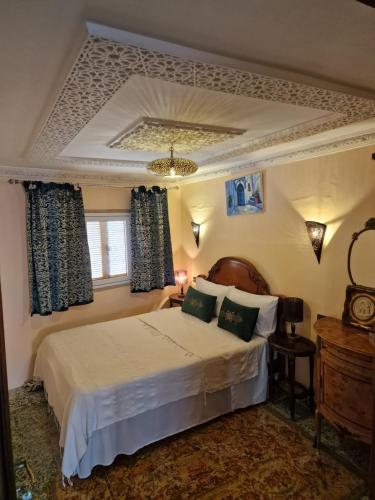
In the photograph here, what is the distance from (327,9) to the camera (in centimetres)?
99

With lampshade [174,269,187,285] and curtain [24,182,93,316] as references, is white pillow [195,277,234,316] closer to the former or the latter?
lampshade [174,269,187,285]

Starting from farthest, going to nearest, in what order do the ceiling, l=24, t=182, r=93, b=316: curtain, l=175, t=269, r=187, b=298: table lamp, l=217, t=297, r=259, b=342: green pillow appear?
l=175, t=269, r=187, b=298: table lamp
l=24, t=182, r=93, b=316: curtain
l=217, t=297, r=259, b=342: green pillow
the ceiling

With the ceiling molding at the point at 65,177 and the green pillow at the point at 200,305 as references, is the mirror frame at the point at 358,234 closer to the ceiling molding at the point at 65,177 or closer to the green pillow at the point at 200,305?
the green pillow at the point at 200,305

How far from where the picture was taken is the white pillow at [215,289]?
370 cm

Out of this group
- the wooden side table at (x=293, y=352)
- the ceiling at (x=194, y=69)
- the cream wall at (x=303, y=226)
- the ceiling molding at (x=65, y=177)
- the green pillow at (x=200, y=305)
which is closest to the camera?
the ceiling at (x=194, y=69)

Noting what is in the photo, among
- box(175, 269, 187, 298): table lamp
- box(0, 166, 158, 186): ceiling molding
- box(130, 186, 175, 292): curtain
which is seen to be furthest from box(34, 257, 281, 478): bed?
box(0, 166, 158, 186): ceiling molding

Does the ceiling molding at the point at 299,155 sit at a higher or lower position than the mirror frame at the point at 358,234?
higher

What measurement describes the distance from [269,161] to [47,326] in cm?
319

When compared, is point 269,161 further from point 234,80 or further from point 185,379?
point 185,379

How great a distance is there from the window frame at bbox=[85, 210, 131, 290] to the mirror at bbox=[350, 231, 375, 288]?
112 inches

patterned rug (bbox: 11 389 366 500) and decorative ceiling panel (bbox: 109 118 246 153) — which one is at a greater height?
decorative ceiling panel (bbox: 109 118 246 153)

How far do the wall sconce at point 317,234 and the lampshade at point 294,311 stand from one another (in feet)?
1.53

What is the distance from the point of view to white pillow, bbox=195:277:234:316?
3.70 m

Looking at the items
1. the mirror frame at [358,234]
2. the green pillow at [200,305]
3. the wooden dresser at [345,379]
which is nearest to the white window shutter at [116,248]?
the green pillow at [200,305]
